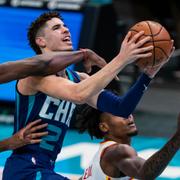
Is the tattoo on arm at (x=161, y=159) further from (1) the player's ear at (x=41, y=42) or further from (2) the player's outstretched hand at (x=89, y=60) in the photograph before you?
(1) the player's ear at (x=41, y=42)

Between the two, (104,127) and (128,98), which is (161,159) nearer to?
(128,98)

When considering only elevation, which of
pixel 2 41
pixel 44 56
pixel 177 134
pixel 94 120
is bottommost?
pixel 2 41

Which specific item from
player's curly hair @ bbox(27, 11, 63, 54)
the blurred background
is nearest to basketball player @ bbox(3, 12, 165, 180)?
player's curly hair @ bbox(27, 11, 63, 54)

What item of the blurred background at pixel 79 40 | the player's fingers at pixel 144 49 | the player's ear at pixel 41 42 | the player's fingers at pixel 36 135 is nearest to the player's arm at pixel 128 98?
the player's fingers at pixel 144 49

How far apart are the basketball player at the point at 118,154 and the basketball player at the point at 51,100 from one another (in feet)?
1.12

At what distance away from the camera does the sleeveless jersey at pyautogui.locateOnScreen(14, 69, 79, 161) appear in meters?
4.20

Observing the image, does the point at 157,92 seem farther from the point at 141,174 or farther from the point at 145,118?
the point at 141,174

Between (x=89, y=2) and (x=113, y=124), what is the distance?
15.2 feet

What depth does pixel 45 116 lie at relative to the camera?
421 centimetres

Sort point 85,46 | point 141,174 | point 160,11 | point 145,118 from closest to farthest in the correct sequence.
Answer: point 141,174, point 85,46, point 145,118, point 160,11

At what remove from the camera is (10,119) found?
9.08 meters

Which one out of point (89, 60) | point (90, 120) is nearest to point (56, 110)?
point (89, 60)

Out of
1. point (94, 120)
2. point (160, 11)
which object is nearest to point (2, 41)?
point (94, 120)

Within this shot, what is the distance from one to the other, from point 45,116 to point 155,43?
92 centimetres
